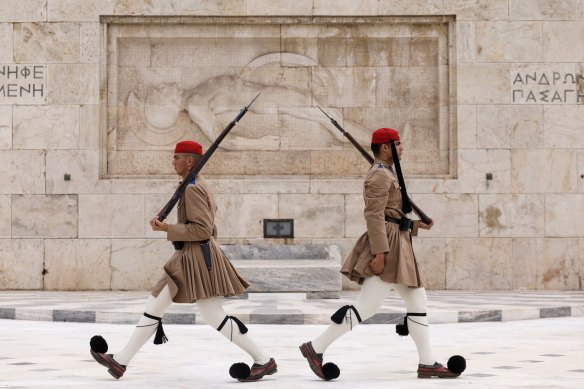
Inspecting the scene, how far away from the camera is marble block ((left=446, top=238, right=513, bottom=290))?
18.2 m

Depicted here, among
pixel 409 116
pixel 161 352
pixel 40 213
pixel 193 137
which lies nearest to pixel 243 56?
pixel 193 137

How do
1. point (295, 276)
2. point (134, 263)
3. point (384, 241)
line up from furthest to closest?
point (134, 263) → point (295, 276) → point (384, 241)

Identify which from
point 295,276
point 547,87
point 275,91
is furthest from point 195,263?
point 547,87

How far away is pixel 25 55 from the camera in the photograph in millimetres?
18422

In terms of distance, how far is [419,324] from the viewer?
8.07m

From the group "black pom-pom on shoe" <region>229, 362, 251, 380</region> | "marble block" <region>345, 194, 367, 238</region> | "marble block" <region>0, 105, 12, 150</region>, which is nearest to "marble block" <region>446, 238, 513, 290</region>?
"marble block" <region>345, 194, 367, 238</region>

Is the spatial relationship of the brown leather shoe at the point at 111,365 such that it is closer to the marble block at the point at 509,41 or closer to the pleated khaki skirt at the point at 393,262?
the pleated khaki skirt at the point at 393,262

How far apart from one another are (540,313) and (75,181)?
793cm

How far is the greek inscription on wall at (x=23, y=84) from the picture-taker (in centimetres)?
1839

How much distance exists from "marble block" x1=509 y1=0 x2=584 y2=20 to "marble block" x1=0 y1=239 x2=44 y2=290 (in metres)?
8.51

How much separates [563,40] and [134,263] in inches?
306

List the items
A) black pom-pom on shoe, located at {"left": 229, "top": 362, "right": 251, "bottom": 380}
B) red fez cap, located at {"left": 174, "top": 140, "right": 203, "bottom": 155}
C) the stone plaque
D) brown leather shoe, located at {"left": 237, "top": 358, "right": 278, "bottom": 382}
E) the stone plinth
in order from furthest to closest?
the stone plaque < the stone plinth < red fez cap, located at {"left": 174, "top": 140, "right": 203, "bottom": 155} < brown leather shoe, located at {"left": 237, "top": 358, "right": 278, "bottom": 382} < black pom-pom on shoe, located at {"left": 229, "top": 362, "right": 251, "bottom": 380}

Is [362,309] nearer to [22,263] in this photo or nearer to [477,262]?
[477,262]

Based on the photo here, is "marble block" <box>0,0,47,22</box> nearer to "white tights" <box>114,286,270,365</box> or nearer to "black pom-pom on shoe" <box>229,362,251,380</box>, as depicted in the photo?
"white tights" <box>114,286,270,365</box>
